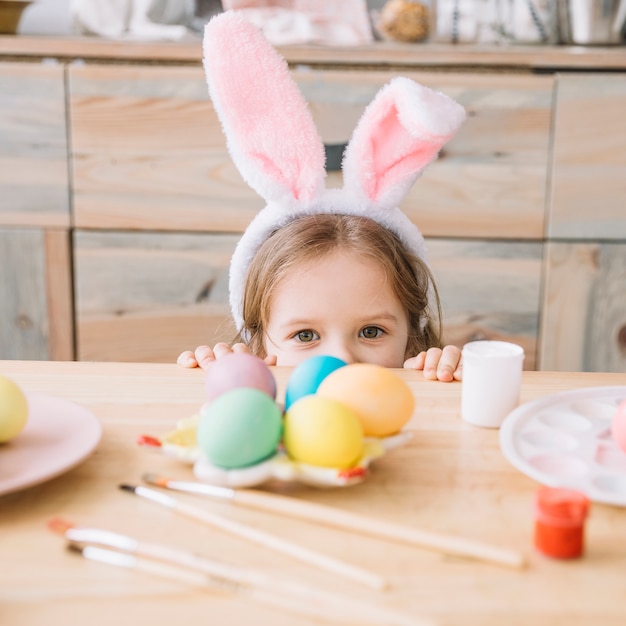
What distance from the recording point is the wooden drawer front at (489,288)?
6.26ft

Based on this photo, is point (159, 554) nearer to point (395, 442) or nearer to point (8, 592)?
point (8, 592)

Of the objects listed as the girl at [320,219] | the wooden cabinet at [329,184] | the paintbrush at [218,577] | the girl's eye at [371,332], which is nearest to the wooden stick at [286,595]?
the paintbrush at [218,577]

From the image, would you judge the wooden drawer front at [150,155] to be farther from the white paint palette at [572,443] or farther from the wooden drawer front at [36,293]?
the white paint palette at [572,443]

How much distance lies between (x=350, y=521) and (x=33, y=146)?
164 cm

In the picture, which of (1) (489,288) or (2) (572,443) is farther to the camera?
(1) (489,288)

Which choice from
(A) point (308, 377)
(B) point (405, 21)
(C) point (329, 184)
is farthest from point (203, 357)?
(B) point (405, 21)

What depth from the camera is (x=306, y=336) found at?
110 centimetres

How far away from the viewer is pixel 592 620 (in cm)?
39

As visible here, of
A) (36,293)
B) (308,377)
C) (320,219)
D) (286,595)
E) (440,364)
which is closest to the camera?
(286,595)

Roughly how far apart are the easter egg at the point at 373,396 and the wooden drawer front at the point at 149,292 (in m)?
1.32

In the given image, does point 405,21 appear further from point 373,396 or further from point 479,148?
point 373,396

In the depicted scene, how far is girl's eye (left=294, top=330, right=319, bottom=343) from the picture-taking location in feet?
3.58

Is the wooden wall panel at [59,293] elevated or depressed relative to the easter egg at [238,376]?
depressed

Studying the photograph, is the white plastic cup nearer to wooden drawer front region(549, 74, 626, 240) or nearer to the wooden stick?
the wooden stick
